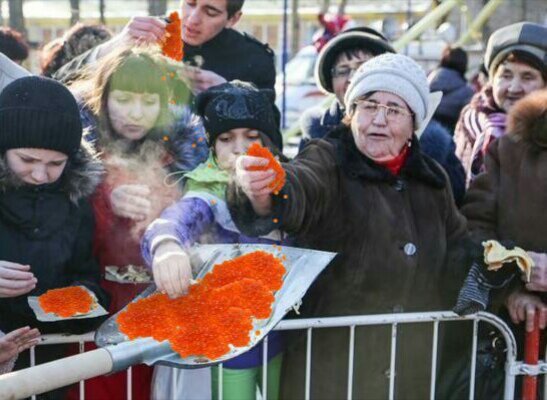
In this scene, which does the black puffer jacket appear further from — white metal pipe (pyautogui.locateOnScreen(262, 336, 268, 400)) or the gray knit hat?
the gray knit hat

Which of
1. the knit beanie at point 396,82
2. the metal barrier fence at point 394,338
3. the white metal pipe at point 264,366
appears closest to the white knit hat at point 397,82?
the knit beanie at point 396,82

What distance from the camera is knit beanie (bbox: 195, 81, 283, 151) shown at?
2824 millimetres

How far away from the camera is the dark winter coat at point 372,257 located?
278 centimetres

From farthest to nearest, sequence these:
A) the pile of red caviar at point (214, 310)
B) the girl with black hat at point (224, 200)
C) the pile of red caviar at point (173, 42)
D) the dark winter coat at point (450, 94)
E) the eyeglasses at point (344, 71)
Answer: the dark winter coat at point (450, 94), the eyeglasses at point (344, 71), the pile of red caviar at point (173, 42), the girl with black hat at point (224, 200), the pile of red caviar at point (214, 310)

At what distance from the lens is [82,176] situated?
271cm

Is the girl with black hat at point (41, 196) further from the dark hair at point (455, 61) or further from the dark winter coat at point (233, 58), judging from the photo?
the dark hair at point (455, 61)

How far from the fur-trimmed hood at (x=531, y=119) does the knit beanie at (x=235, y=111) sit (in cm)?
101

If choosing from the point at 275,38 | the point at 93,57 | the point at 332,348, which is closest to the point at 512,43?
the point at 332,348

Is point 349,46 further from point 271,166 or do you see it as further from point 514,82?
point 271,166

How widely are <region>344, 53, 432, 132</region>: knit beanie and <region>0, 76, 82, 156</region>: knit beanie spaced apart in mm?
1023

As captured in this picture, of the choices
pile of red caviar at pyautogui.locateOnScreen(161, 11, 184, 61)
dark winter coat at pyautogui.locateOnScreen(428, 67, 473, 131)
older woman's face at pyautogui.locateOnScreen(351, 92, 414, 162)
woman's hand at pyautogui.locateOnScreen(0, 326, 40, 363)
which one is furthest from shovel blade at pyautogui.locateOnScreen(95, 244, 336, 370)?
dark winter coat at pyautogui.locateOnScreen(428, 67, 473, 131)

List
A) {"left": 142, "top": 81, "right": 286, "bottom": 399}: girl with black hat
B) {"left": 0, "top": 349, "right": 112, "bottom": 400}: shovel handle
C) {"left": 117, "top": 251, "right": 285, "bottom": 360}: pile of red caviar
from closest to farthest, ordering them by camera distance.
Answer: {"left": 0, "top": 349, "right": 112, "bottom": 400}: shovel handle
{"left": 117, "top": 251, "right": 285, "bottom": 360}: pile of red caviar
{"left": 142, "top": 81, "right": 286, "bottom": 399}: girl with black hat

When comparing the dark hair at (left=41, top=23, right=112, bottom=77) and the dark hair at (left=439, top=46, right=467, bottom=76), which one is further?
the dark hair at (left=439, top=46, right=467, bottom=76)

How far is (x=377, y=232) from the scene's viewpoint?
2.79 m
